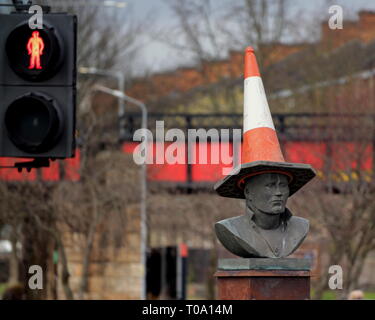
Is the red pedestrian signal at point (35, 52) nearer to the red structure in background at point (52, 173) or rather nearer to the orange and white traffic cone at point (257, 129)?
the orange and white traffic cone at point (257, 129)

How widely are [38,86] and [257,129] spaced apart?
3834 millimetres

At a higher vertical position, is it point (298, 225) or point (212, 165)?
point (212, 165)

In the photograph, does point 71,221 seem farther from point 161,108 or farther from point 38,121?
point 161,108

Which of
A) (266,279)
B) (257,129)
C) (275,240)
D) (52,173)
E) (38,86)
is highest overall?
(52,173)

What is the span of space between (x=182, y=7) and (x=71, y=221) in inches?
873

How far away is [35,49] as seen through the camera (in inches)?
394

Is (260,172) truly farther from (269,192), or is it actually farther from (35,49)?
(35,49)

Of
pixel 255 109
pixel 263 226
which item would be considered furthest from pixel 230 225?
pixel 255 109

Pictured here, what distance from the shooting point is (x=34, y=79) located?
10.0m

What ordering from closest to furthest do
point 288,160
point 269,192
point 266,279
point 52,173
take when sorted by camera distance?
point 266,279
point 269,192
point 288,160
point 52,173

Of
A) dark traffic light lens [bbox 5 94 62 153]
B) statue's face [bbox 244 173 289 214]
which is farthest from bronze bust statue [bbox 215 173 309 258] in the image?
dark traffic light lens [bbox 5 94 62 153]

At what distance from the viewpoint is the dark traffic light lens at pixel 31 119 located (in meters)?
9.91

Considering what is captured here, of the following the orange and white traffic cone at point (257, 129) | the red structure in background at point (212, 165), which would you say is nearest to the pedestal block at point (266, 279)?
the orange and white traffic cone at point (257, 129)

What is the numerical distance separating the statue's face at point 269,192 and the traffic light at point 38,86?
3.58 m
